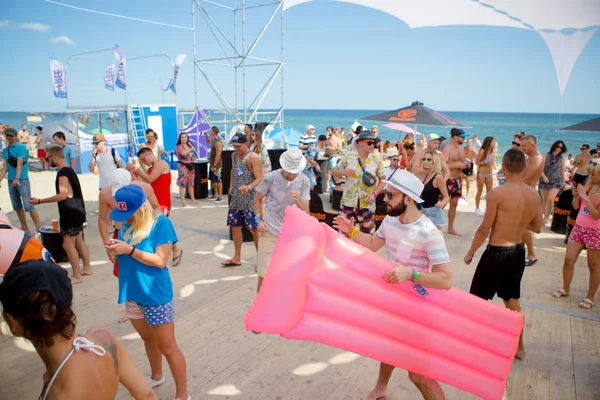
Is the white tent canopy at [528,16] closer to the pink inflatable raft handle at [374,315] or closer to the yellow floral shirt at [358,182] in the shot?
the yellow floral shirt at [358,182]

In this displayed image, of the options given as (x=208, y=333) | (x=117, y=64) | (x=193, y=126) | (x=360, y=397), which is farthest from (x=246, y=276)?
(x=117, y=64)

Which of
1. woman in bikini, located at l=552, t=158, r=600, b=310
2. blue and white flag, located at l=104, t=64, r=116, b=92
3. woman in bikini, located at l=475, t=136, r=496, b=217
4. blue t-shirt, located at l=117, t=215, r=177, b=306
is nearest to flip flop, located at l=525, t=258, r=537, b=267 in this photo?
Result: woman in bikini, located at l=552, t=158, r=600, b=310

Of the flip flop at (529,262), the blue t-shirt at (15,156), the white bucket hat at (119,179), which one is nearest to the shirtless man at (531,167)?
the flip flop at (529,262)

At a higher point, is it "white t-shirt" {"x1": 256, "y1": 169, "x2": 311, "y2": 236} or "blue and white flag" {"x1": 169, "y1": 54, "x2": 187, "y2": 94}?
"blue and white flag" {"x1": 169, "y1": 54, "x2": 187, "y2": 94}

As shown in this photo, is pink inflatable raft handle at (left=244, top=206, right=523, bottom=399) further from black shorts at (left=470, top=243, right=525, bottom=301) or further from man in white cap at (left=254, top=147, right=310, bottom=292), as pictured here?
man in white cap at (left=254, top=147, right=310, bottom=292)

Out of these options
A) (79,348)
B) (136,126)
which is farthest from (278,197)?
(136,126)

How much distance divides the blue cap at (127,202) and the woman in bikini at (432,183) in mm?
3868

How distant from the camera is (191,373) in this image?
326 cm

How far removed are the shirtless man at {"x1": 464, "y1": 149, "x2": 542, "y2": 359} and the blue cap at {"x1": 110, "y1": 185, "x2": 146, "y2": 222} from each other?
2655 mm

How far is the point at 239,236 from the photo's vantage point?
561 cm

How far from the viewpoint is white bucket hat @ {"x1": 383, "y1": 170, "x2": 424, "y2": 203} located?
8.03 feet

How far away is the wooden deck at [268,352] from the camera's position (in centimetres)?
310

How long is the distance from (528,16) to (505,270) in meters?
8.82

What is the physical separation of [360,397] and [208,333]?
63.6 inches
